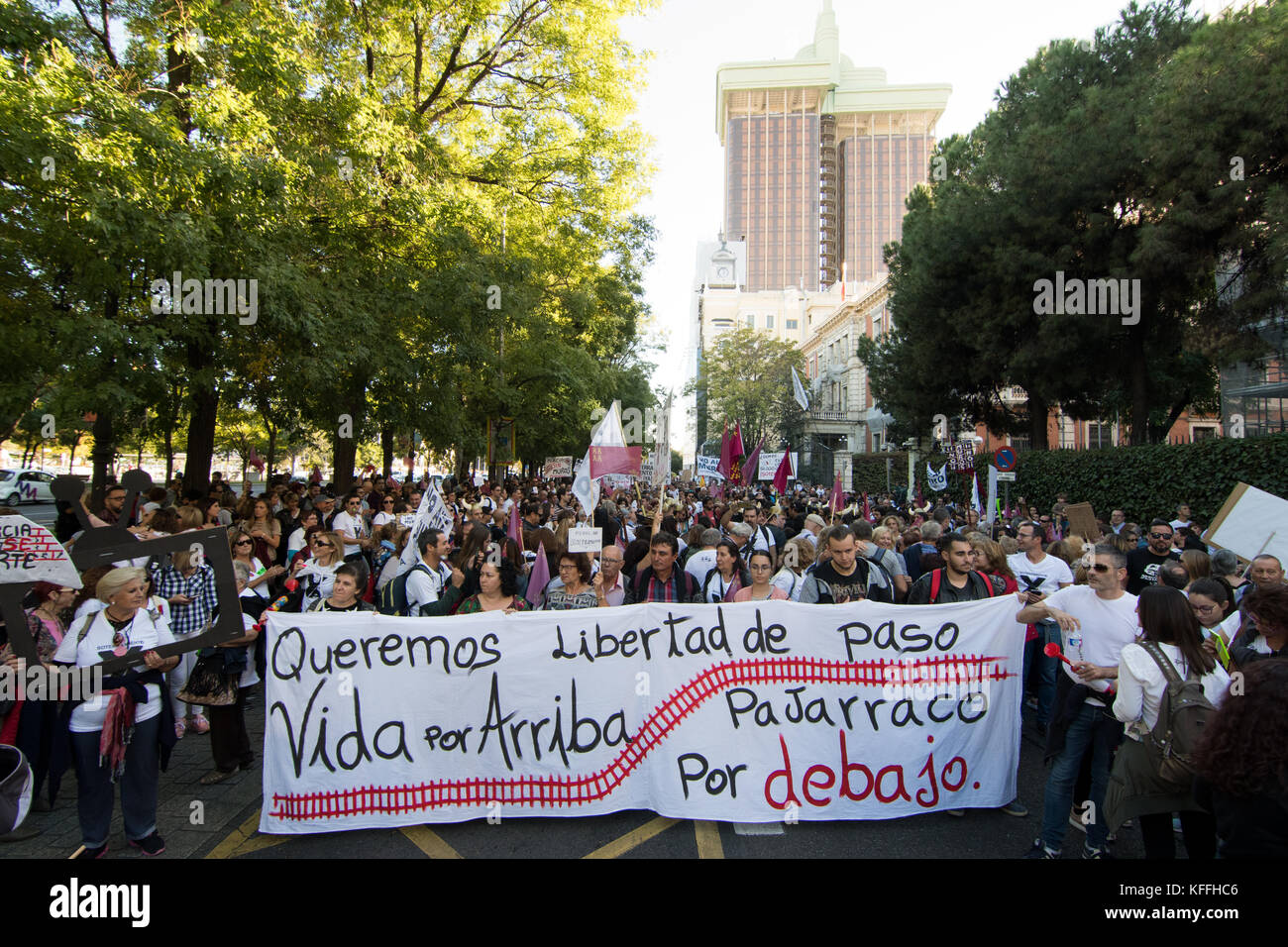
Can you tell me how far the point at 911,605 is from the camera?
470 cm

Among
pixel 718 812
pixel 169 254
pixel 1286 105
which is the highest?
pixel 1286 105

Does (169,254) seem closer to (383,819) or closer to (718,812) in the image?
(383,819)

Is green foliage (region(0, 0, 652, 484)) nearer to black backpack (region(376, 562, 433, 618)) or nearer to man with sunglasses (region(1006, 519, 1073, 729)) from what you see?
black backpack (region(376, 562, 433, 618))

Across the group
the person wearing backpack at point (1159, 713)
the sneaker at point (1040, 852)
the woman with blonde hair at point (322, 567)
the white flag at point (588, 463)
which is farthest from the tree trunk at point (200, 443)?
the person wearing backpack at point (1159, 713)

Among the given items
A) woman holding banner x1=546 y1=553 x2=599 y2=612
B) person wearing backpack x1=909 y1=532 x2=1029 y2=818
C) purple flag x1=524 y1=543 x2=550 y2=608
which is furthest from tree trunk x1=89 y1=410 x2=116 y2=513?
person wearing backpack x1=909 y1=532 x2=1029 y2=818

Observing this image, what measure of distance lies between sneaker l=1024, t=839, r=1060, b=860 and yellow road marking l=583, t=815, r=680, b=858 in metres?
1.89

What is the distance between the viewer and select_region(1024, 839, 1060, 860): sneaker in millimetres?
3912

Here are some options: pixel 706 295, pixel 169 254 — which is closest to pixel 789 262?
pixel 706 295

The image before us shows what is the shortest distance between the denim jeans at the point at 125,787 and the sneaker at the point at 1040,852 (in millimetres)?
4599

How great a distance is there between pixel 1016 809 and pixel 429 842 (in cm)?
340

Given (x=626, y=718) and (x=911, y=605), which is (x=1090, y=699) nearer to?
(x=911, y=605)

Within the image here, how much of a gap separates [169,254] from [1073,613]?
995cm

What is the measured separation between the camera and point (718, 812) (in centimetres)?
433

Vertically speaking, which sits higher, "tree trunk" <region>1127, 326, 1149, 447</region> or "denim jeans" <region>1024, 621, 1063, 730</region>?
"tree trunk" <region>1127, 326, 1149, 447</region>
